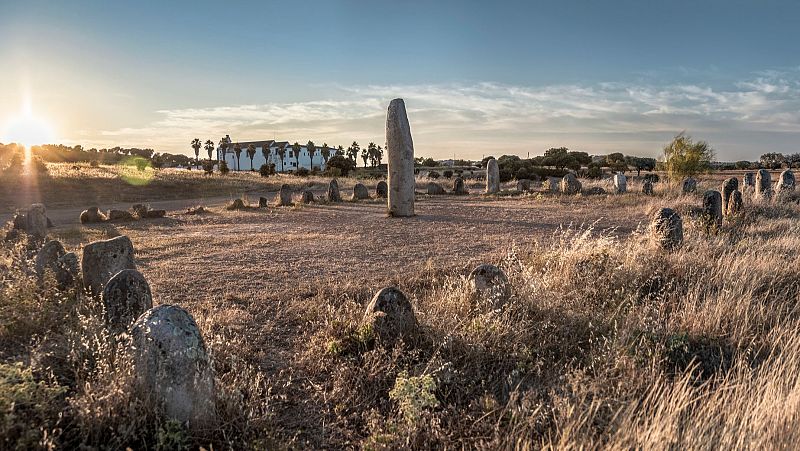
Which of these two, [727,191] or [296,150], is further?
[296,150]

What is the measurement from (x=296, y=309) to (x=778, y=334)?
17.2 ft

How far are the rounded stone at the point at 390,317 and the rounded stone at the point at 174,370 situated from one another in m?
1.80

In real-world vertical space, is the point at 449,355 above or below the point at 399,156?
below

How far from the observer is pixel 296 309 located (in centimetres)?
614

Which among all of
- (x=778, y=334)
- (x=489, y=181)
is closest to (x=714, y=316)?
(x=778, y=334)

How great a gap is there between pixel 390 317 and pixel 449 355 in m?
0.70

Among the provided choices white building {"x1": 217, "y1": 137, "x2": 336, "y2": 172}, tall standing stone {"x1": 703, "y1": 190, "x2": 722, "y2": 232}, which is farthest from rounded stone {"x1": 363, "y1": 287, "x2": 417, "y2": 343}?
white building {"x1": 217, "y1": 137, "x2": 336, "y2": 172}

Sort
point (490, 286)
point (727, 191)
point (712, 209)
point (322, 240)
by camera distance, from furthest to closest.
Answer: point (727, 191) → point (322, 240) → point (712, 209) → point (490, 286)

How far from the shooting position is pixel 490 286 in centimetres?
586

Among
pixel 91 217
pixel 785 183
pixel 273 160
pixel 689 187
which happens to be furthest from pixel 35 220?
pixel 273 160

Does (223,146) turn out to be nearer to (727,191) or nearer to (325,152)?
(325,152)

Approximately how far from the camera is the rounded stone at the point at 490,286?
5.63m

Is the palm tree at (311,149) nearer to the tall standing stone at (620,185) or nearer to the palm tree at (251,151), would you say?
the palm tree at (251,151)

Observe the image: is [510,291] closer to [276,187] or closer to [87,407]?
[87,407]
